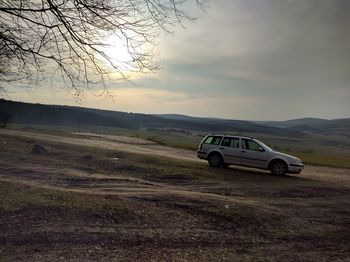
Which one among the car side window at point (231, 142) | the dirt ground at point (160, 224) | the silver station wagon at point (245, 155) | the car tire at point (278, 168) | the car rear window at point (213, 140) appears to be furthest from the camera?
the car rear window at point (213, 140)

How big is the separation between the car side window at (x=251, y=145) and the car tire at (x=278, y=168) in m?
0.97

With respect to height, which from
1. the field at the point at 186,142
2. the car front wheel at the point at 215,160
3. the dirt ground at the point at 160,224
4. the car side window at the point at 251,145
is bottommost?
the field at the point at 186,142

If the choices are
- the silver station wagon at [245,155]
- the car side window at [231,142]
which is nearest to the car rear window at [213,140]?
the silver station wagon at [245,155]

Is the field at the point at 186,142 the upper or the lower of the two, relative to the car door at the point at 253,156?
lower

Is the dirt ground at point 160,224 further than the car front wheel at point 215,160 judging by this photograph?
No

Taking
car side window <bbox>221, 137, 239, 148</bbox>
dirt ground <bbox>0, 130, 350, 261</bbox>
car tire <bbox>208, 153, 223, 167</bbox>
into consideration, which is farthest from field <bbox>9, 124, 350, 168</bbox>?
dirt ground <bbox>0, 130, 350, 261</bbox>

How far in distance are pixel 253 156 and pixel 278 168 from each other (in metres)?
1.31

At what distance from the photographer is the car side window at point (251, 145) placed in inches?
874

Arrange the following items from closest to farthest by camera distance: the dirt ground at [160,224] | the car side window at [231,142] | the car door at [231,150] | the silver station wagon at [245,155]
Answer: the dirt ground at [160,224], the silver station wagon at [245,155], the car door at [231,150], the car side window at [231,142]

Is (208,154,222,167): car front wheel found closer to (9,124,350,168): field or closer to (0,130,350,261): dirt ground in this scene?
(0,130,350,261): dirt ground

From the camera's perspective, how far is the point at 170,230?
8.43 meters

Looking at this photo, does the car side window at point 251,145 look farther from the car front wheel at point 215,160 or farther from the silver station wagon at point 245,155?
the car front wheel at point 215,160

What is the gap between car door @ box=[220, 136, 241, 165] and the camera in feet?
73.2

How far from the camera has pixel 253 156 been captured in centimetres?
2203
